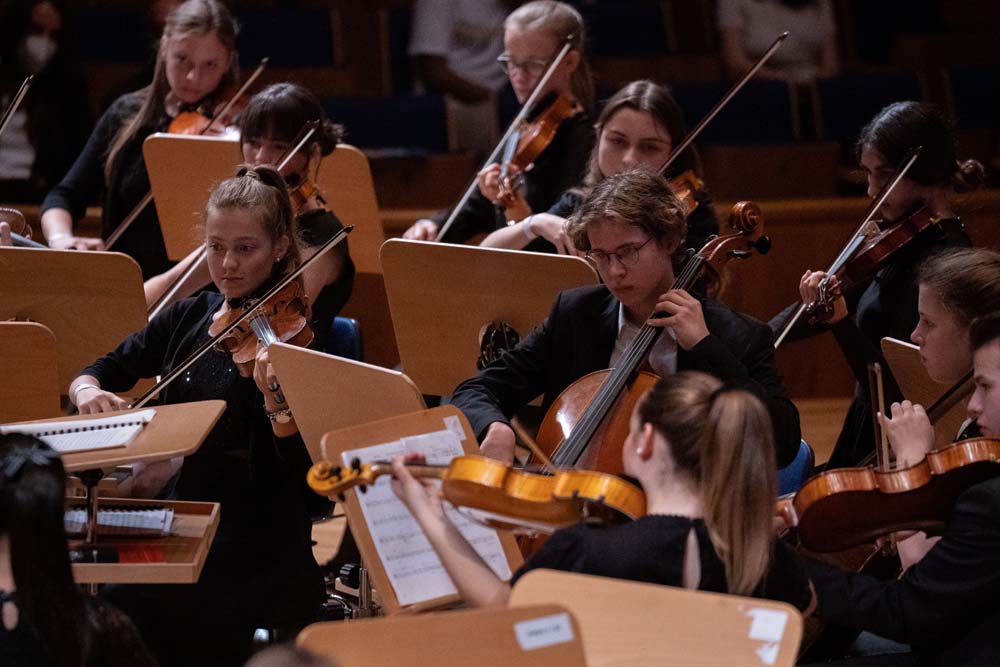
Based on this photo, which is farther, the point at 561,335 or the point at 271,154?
the point at 271,154

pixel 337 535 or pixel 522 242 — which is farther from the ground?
pixel 522 242

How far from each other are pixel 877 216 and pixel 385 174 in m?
2.11

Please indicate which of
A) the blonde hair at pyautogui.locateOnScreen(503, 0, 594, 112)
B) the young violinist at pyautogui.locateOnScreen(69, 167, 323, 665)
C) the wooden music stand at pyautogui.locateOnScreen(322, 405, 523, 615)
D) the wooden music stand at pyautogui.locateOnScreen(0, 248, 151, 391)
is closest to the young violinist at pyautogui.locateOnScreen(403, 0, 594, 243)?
the blonde hair at pyautogui.locateOnScreen(503, 0, 594, 112)

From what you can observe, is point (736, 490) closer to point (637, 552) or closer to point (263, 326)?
point (637, 552)

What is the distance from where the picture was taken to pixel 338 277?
300 cm

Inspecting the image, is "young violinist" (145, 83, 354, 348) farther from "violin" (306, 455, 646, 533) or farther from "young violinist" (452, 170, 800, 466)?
"violin" (306, 455, 646, 533)

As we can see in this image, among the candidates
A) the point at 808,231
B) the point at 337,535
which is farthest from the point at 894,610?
the point at 808,231

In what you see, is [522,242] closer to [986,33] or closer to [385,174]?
[385,174]

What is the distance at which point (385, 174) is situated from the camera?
4680 millimetres

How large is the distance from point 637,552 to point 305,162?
1.53 meters

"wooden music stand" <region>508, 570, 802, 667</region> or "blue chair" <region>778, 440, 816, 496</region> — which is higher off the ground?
"wooden music stand" <region>508, 570, 802, 667</region>

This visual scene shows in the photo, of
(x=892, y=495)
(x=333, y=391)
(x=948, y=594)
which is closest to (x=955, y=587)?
(x=948, y=594)

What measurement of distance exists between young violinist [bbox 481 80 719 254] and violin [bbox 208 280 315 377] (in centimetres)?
65

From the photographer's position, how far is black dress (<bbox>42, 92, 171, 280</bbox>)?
3.47 metres
